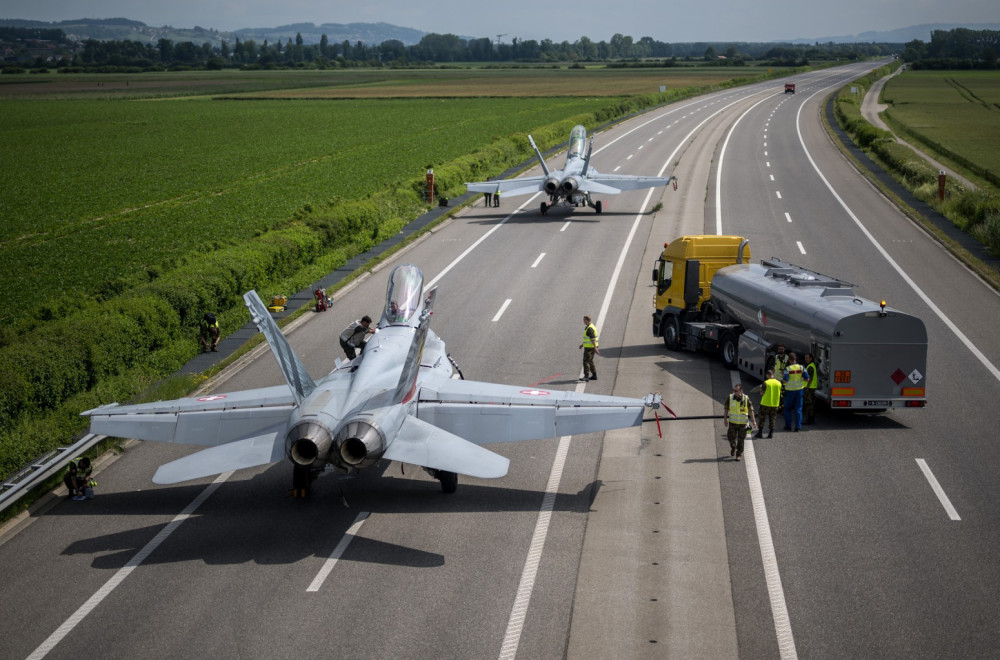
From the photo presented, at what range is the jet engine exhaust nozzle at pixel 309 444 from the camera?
15305mm

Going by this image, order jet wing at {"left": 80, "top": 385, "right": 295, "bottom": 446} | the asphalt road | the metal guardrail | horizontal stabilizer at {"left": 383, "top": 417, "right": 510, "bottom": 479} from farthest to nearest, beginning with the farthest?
the metal guardrail, jet wing at {"left": 80, "top": 385, "right": 295, "bottom": 446}, horizontal stabilizer at {"left": 383, "top": 417, "right": 510, "bottom": 479}, the asphalt road

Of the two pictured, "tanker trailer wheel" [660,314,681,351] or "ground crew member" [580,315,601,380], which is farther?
"tanker trailer wheel" [660,314,681,351]

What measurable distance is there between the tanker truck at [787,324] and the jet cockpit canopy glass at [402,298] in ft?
30.2

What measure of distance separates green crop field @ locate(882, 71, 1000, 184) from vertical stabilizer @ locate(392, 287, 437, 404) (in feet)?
185

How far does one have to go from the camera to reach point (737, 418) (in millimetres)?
19484

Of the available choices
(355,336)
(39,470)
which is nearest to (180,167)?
(355,336)

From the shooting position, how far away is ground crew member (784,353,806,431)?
21.2 meters

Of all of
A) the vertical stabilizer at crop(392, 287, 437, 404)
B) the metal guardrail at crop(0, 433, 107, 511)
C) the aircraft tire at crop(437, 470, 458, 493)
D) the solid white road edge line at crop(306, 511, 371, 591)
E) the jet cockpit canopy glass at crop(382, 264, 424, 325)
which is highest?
the jet cockpit canopy glass at crop(382, 264, 424, 325)

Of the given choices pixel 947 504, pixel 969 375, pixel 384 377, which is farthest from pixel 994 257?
pixel 384 377

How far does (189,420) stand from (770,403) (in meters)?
12.0

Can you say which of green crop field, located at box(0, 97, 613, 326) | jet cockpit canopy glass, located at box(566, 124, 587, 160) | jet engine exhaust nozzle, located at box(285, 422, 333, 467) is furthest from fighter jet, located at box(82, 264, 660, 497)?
jet cockpit canopy glass, located at box(566, 124, 587, 160)

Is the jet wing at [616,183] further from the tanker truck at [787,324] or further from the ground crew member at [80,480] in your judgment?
the ground crew member at [80,480]

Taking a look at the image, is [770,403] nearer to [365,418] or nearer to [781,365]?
[781,365]

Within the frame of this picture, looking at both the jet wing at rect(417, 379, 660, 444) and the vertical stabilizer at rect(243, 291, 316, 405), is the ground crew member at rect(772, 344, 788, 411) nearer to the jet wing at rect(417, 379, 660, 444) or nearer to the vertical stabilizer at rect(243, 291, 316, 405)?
the jet wing at rect(417, 379, 660, 444)
